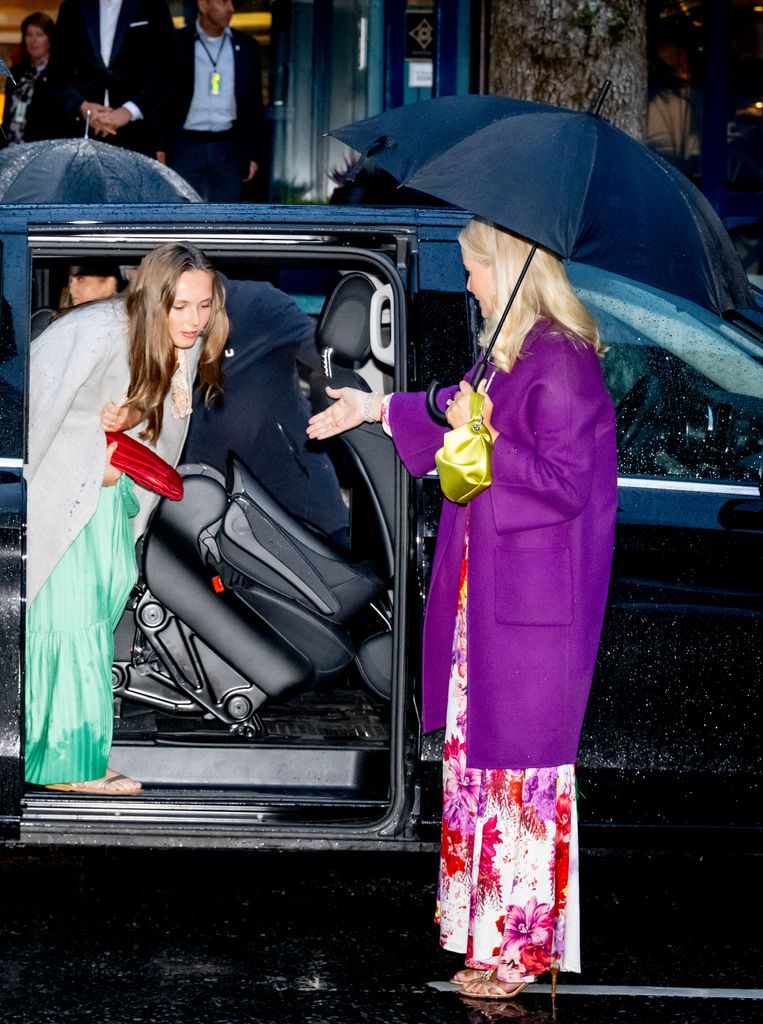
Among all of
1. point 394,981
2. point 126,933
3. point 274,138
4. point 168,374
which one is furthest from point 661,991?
point 274,138

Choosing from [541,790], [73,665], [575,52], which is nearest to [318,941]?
[541,790]

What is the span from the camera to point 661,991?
3900 mm

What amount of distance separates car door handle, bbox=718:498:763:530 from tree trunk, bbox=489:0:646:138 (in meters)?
3.96

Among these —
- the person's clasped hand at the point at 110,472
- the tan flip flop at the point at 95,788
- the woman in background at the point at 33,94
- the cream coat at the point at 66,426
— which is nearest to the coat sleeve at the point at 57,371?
the cream coat at the point at 66,426

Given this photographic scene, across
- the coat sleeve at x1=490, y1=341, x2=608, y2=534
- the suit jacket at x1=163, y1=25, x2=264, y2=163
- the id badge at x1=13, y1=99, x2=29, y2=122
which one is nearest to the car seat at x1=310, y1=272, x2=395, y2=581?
the coat sleeve at x1=490, y1=341, x2=608, y2=534

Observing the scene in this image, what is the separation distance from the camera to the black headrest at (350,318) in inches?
183

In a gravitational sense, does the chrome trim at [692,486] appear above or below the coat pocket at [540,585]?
above

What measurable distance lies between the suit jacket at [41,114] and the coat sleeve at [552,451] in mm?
5213

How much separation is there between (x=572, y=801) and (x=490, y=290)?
1214 millimetres

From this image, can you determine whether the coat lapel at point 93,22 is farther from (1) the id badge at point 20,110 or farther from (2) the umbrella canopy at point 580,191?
(2) the umbrella canopy at point 580,191

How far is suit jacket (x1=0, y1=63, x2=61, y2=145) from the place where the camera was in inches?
322

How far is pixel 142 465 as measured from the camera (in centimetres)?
451

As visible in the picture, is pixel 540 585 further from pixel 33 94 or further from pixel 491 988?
pixel 33 94

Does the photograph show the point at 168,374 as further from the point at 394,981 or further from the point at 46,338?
the point at 394,981
